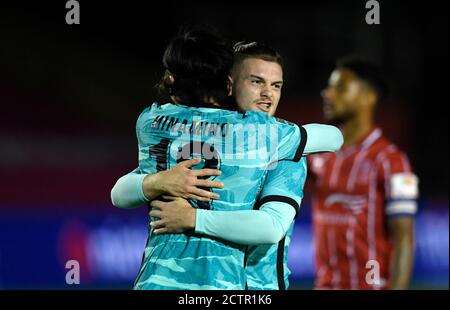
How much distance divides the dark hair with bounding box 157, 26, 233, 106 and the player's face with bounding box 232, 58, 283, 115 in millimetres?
207

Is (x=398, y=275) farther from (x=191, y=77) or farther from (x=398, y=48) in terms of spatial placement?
(x=398, y=48)

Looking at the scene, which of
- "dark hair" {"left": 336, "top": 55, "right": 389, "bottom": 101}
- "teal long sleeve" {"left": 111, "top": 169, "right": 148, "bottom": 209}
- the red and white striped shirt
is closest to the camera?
"teal long sleeve" {"left": 111, "top": 169, "right": 148, "bottom": 209}

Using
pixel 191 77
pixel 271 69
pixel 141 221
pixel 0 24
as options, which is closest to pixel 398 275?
pixel 271 69

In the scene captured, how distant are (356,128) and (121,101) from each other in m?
3.32

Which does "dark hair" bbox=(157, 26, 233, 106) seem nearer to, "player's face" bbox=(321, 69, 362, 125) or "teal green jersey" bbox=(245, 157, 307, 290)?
"teal green jersey" bbox=(245, 157, 307, 290)

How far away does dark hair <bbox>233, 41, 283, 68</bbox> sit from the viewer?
9.10 feet

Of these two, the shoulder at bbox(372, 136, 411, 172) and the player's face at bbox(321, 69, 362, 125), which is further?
the player's face at bbox(321, 69, 362, 125)

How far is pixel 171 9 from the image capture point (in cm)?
733

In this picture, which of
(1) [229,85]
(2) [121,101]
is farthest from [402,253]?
(2) [121,101]

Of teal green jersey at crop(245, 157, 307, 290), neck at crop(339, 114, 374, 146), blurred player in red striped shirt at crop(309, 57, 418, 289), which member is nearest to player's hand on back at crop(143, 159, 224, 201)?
teal green jersey at crop(245, 157, 307, 290)

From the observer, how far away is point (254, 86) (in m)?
2.74

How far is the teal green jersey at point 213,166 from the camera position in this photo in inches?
94.9

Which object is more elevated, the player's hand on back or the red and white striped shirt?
the player's hand on back

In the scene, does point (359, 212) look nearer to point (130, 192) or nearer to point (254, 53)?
point (254, 53)
